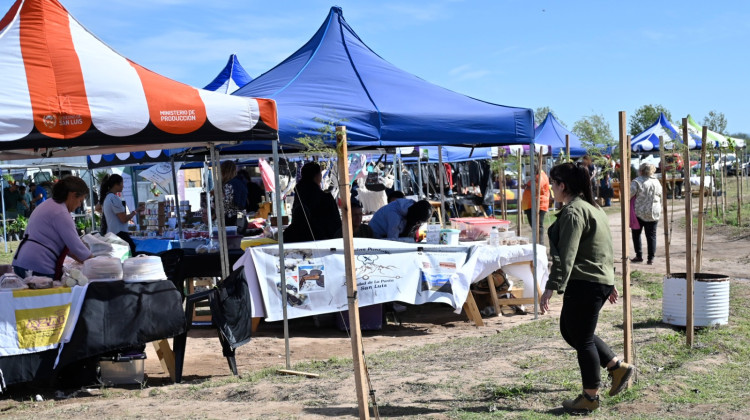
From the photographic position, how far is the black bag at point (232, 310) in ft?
22.3

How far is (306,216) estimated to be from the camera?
29.4ft

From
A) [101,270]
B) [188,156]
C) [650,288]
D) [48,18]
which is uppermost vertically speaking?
[48,18]

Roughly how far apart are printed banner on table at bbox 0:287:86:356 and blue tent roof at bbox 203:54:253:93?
11.4 metres

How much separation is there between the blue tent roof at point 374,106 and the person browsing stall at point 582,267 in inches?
150

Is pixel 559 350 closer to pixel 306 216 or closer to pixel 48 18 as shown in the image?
pixel 306 216

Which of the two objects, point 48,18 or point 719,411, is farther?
point 48,18

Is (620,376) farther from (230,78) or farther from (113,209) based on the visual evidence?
(230,78)

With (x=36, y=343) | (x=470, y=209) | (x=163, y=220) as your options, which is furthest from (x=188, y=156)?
(x=470, y=209)

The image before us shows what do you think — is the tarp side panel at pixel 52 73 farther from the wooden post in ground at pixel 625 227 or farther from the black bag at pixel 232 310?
the wooden post in ground at pixel 625 227

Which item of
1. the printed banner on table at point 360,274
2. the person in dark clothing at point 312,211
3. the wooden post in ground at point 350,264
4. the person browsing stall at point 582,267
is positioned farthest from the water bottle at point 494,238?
the wooden post in ground at point 350,264

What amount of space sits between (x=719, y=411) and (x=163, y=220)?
32.9 ft

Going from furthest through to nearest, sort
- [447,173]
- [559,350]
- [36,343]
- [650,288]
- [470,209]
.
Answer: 1. [447,173]
2. [470,209]
3. [650,288]
4. [559,350]
5. [36,343]

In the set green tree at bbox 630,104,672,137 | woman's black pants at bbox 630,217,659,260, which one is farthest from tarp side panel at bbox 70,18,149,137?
green tree at bbox 630,104,672,137

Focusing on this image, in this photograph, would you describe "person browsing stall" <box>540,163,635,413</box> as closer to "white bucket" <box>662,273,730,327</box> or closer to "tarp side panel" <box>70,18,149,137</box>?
"white bucket" <box>662,273,730,327</box>
